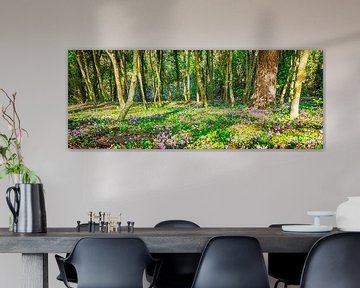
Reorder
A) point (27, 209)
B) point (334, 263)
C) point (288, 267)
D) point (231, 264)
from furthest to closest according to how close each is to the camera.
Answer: point (288, 267), point (27, 209), point (231, 264), point (334, 263)

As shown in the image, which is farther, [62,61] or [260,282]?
[62,61]

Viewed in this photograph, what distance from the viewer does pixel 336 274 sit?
11.4ft

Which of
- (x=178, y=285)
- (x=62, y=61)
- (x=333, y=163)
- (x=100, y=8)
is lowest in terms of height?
(x=178, y=285)

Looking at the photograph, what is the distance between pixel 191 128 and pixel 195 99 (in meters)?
0.23

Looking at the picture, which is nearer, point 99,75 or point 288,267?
point 288,267

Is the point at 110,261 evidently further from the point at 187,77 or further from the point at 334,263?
the point at 187,77

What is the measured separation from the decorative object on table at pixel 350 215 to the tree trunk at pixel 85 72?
256cm

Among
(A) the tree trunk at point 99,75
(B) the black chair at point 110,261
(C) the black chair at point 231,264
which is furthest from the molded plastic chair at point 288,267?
(A) the tree trunk at point 99,75

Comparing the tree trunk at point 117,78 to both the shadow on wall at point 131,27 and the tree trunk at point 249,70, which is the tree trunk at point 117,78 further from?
the tree trunk at point 249,70

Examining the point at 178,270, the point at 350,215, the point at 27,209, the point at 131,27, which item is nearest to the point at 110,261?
the point at 27,209

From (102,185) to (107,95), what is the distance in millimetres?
710

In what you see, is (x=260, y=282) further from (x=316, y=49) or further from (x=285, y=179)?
(x=316, y=49)

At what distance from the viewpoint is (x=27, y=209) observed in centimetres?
382

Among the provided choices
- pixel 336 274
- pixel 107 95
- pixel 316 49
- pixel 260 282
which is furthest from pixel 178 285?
pixel 316 49
